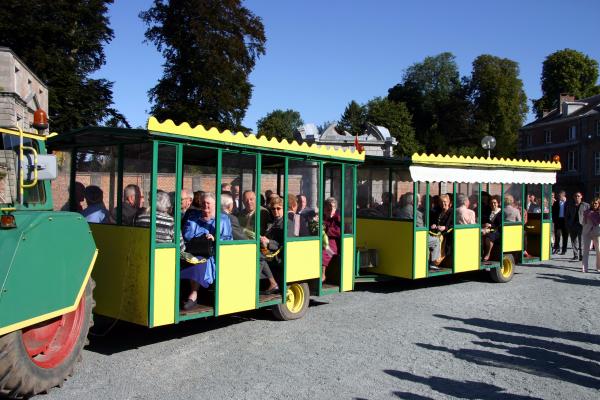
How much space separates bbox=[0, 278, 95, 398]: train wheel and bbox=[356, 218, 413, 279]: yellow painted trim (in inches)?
233

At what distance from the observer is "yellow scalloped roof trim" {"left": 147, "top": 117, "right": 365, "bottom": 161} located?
5.96 m

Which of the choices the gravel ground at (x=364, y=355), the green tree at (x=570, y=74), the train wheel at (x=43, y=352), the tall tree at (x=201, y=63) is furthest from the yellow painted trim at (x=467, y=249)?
the green tree at (x=570, y=74)

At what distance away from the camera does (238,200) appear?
7480 millimetres

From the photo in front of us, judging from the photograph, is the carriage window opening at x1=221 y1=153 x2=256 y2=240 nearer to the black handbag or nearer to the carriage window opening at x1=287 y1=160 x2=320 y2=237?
the black handbag

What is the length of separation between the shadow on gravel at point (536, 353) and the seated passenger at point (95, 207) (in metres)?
3.74

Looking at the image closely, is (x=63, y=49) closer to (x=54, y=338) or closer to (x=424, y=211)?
(x=424, y=211)

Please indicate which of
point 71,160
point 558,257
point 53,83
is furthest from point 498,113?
point 71,160

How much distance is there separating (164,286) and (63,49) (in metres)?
36.9

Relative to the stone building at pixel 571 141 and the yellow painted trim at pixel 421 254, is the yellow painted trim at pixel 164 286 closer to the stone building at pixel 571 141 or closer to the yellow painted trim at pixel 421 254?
the yellow painted trim at pixel 421 254

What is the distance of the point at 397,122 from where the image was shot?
2149 inches

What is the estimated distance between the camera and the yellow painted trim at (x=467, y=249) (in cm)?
1077

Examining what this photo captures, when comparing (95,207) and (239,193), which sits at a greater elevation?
(239,193)

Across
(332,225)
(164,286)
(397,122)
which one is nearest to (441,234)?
(332,225)

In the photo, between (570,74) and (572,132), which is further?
(570,74)
